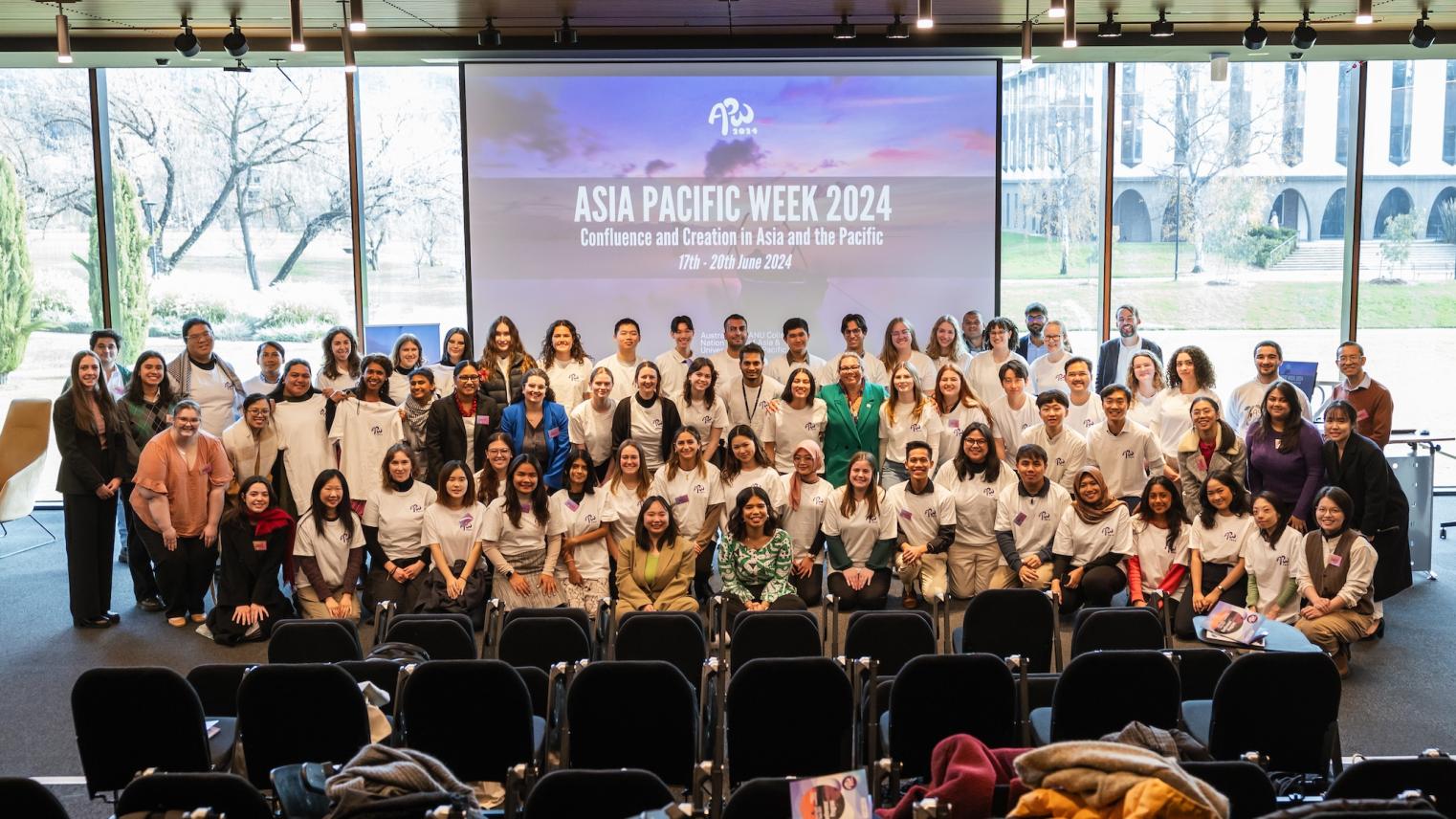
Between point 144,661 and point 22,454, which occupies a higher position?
point 22,454

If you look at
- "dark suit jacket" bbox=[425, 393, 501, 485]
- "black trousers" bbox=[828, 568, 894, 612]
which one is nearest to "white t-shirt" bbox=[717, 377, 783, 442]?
"black trousers" bbox=[828, 568, 894, 612]

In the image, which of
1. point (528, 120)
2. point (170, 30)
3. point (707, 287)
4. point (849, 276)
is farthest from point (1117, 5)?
point (170, 30)

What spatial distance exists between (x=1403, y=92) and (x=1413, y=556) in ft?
13.8

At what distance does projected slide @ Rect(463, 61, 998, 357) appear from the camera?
995cm

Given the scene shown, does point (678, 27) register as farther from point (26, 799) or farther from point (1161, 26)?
point (26, 799)

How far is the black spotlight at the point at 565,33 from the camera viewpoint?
931 centimetres

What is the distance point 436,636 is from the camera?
549 cm

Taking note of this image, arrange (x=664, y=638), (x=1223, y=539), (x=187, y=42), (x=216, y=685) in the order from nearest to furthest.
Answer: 1. (x=216, y=685)
2. (x=664, y=638)
3. (x=1223, y=539)
4. (x=187, y=42)

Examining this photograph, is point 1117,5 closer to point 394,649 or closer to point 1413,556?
point 1413,556

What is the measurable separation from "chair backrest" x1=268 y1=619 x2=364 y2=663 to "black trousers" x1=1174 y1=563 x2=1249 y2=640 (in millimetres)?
4551

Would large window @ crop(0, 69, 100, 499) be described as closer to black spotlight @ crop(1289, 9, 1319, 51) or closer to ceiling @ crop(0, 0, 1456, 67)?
ceiling @ crop(0, 0, 1456, 67)

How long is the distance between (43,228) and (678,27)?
18.2ft

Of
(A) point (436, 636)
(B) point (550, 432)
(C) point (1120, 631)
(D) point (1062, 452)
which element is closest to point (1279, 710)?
(C) point (1120, 631)

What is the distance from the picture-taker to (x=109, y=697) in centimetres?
448
